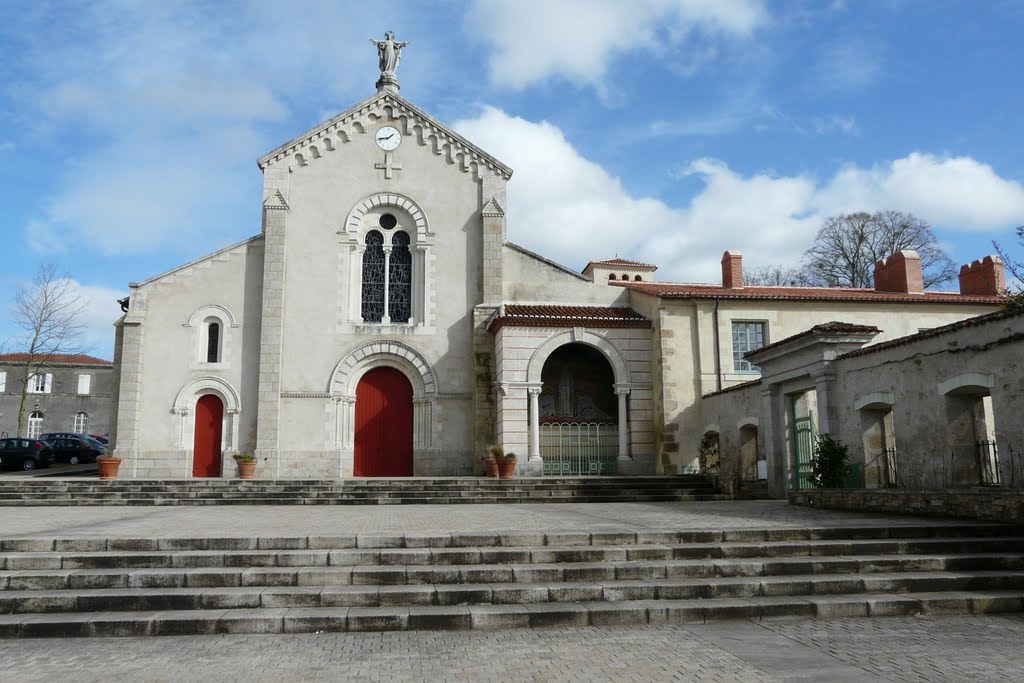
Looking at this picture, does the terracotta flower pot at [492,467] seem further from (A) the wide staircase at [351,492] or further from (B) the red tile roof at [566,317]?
(B) the red tile roof at [566,317]

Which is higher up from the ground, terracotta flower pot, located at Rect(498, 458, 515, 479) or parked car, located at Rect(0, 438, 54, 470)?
parked car, located at Rect(0, 438, 54, 470)

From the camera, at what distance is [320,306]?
23.6 metres

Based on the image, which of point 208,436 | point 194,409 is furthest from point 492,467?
point 194,409

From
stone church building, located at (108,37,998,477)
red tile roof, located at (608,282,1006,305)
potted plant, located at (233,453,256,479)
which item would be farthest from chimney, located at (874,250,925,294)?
potted plant, located at (233,453,256,479)

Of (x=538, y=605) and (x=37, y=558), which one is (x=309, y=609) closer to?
(x=538, y=605)

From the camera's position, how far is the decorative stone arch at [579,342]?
21.9m

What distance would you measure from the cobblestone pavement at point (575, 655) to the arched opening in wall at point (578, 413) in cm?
1534

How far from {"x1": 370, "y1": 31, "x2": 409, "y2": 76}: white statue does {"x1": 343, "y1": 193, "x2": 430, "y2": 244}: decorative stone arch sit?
4560 mm

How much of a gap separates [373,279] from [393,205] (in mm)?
2434

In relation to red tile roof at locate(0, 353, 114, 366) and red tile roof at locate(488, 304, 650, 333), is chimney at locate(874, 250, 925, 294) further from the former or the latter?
red tile roof at locate(0, 353, 114, 366)

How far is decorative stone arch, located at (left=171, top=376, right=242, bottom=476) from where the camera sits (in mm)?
22719

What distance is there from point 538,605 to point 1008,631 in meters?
4.25

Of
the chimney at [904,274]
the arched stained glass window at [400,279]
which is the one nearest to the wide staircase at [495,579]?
the arched stained glass window at [400,279]

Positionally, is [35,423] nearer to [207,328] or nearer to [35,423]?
[35,423]
